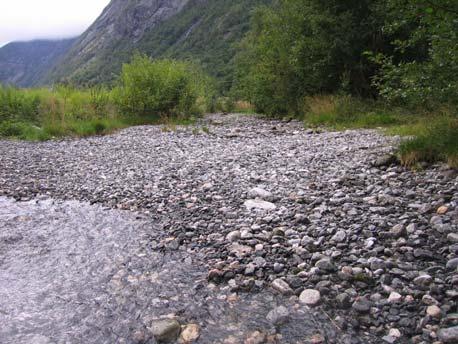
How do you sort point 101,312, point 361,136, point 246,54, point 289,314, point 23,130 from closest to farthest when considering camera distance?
point 289,314, point 101,312, point 361,136, point 23,130, point 246,54

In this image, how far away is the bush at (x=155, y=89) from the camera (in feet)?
51.4

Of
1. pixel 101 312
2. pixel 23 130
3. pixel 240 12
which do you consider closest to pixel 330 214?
pixel 101 312

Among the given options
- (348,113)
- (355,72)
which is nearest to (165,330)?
(348,113)

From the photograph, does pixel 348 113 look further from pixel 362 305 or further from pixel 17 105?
pixel 17 105

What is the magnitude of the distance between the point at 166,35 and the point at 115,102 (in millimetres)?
119755

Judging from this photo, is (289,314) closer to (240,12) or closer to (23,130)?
(23,130)

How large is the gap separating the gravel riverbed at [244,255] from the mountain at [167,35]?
3426cm

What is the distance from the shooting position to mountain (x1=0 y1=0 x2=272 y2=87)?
85.9 metres

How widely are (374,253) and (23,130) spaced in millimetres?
13721

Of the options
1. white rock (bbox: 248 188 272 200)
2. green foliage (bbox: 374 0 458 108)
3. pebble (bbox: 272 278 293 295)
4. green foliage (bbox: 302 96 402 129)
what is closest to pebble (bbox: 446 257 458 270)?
pebble (bbox: 272 278 293 295)

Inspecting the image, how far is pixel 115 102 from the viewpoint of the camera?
16.2 metres

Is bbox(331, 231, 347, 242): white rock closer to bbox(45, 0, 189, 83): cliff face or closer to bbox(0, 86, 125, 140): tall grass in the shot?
bbox(0, 86, 125, 140): tall grass

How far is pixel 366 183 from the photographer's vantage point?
470cm

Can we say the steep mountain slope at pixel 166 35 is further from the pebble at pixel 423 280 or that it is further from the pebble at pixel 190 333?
the pebble at pixel 190 333
